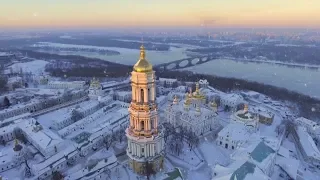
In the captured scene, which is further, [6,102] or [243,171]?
[6,102]

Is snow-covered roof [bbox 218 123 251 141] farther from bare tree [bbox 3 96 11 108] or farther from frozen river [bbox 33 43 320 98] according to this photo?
bare tree [bbox 3 96 11 108]

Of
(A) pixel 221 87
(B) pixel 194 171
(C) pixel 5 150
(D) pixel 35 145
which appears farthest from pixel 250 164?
(A) pixel 221 87

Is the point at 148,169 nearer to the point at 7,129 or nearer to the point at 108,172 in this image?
the point at 108,172

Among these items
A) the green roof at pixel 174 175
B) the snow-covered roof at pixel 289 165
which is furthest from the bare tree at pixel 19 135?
the snow-covered roof at pixel 289 165

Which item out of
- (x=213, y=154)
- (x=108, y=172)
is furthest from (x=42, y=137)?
(x=213, y=154)

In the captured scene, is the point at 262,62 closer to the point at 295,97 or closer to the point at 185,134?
the point at 295,97

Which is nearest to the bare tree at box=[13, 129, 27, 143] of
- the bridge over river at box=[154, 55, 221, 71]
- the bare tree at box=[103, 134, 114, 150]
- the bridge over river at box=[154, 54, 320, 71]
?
the bare tree at box=[103, 134, 114, 150]
